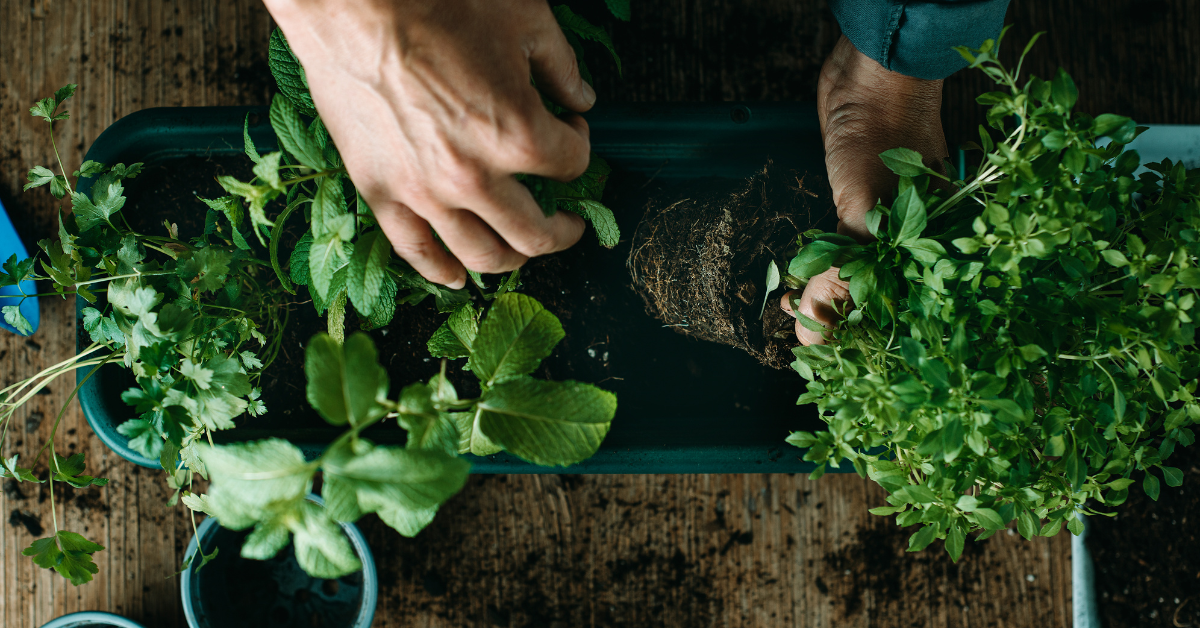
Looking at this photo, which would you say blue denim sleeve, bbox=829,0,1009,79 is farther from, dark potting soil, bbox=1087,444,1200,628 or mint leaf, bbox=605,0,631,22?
dark potting soil, bbox=1087,444,1200,628

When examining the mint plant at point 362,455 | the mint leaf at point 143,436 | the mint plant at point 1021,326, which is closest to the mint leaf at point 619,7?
the mint plant at point 1021,326

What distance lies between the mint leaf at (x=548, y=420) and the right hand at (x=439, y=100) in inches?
7.8

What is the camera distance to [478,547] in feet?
3.84

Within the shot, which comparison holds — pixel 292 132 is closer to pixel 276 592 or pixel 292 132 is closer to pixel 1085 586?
pixel 276 592

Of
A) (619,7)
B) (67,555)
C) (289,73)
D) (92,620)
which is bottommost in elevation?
(92,620)

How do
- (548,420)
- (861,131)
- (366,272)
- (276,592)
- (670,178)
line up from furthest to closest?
1. (276,592)
2. (670,178)
3. (861,131)
4. (366,272)
5. (548,420)

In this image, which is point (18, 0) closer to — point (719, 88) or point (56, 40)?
point (56, 40)

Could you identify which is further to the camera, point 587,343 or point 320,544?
point 587,343

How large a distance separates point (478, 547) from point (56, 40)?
4.11 feet

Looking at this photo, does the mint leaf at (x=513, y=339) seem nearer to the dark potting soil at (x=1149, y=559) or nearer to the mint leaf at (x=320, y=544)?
the mint leaf at (x=320, y=544)

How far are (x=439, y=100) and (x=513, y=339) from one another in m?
0.24

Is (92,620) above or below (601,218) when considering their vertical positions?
below

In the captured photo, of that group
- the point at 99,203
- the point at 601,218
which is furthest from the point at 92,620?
the point at 601,218

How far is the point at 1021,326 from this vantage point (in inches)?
23.1
